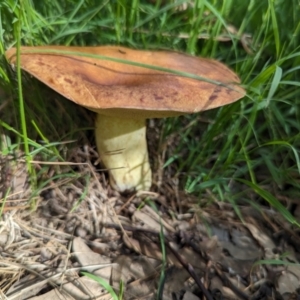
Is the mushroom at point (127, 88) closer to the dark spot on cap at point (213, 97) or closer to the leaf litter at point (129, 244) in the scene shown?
the dark spot on cap at point (213, 97)

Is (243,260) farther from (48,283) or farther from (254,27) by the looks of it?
(254,27)

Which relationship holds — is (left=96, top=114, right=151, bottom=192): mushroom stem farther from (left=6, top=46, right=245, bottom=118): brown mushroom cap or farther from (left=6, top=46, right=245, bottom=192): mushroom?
(left=6, top=46, right=245, bottom=118): brown mushroom cap

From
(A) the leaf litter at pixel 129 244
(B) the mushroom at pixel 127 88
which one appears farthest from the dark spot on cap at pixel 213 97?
(A) the leaf litter at pixel 129 244

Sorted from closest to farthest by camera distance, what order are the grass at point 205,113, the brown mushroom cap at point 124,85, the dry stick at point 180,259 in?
1. the brown mushroom cap at point 124,85
2. the dry stick at point 180,259
3. the grass at point 205,113

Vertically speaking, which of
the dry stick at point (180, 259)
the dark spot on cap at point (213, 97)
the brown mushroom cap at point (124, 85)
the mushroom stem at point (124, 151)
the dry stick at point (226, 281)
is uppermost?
the brown mushroom cap at point (124, 85)

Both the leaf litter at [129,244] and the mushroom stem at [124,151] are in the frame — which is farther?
the mushroom stem at [124,151]

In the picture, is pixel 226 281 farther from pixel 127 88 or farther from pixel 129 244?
pixel 127 88

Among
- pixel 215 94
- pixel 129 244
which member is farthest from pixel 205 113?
pixel 129 244
